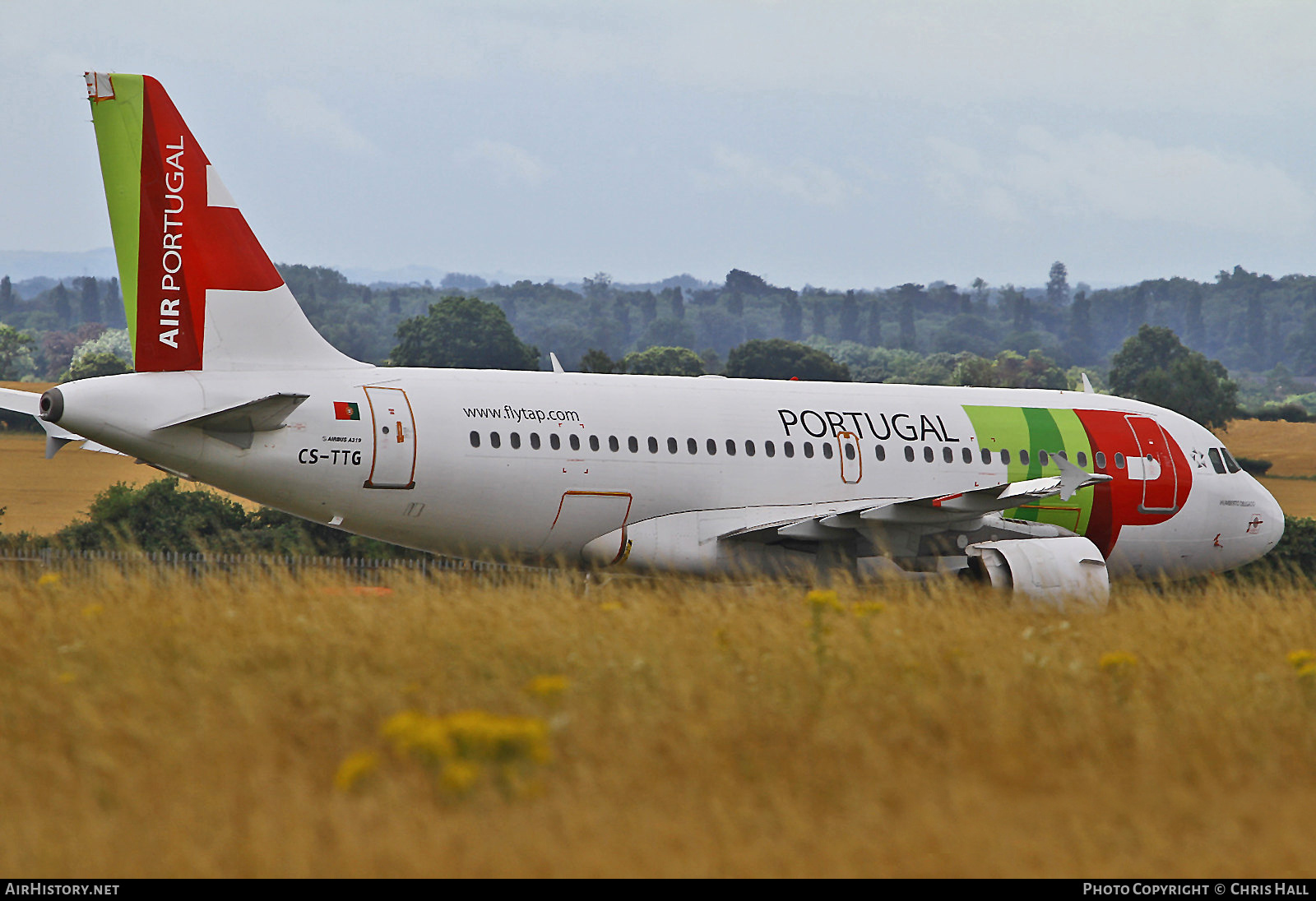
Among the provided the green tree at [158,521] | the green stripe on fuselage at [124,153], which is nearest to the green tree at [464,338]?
the green tree at [158,521]

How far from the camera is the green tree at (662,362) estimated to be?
12319 centimetres

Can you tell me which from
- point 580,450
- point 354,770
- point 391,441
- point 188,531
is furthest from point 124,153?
point 188,531

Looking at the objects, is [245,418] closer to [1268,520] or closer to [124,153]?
[124,153]

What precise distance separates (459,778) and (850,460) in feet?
49.0

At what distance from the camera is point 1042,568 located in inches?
752

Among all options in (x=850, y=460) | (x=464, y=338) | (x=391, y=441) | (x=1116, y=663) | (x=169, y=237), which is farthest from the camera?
(x=464, y=338)

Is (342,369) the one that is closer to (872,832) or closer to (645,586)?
(645,586)

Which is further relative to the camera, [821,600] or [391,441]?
[391,441]

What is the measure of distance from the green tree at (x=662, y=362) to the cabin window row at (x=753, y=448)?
317 feet

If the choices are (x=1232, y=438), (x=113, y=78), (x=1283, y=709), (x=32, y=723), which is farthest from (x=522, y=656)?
(x=1232, y=438)

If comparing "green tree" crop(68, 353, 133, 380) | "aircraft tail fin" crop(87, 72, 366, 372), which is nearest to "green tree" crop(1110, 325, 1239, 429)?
"green tree" crop(68, 353, 133, 380)

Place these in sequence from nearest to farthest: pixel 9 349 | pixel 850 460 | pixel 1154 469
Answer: pixel 850 460 → pixel 1154 469 → pixel 9 349

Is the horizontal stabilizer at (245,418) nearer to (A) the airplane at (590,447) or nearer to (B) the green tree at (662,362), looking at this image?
(A) the airplane at (590,447)
